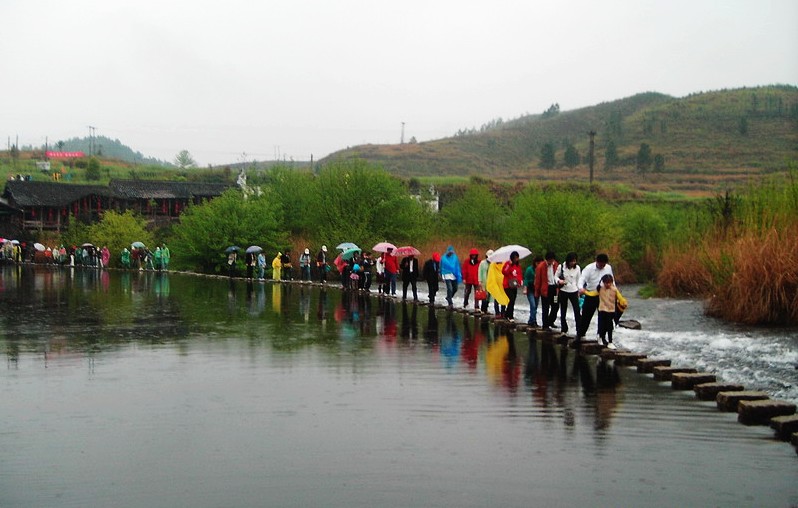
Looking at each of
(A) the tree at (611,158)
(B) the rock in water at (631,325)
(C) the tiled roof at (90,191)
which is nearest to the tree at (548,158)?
(A) the tree at (611,158)

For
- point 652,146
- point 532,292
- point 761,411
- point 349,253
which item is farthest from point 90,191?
point 761,411

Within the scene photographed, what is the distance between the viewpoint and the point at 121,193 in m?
94.5

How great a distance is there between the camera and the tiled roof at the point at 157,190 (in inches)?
3743

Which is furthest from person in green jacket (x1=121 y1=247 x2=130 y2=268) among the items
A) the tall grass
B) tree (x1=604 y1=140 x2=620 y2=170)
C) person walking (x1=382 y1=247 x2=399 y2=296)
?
tree (x1=604 y1=140 x2=620 y2=170)

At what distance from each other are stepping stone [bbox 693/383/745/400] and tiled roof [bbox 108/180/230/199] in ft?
277

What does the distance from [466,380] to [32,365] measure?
23.2 ft

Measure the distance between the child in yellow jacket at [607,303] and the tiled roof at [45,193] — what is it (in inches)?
3229

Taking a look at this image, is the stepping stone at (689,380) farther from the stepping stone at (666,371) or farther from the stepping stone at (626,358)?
the stepping stone at (626,358)

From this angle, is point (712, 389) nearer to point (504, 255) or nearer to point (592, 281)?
point (592, 281)

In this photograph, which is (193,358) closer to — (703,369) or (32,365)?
(32,365)

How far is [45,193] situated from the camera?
91.3m

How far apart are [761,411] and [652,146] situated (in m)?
129

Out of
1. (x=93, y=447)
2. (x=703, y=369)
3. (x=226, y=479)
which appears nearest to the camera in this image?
(x=226, y=479)

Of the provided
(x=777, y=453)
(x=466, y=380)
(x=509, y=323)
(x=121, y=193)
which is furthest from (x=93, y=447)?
(x=121, y=193)
